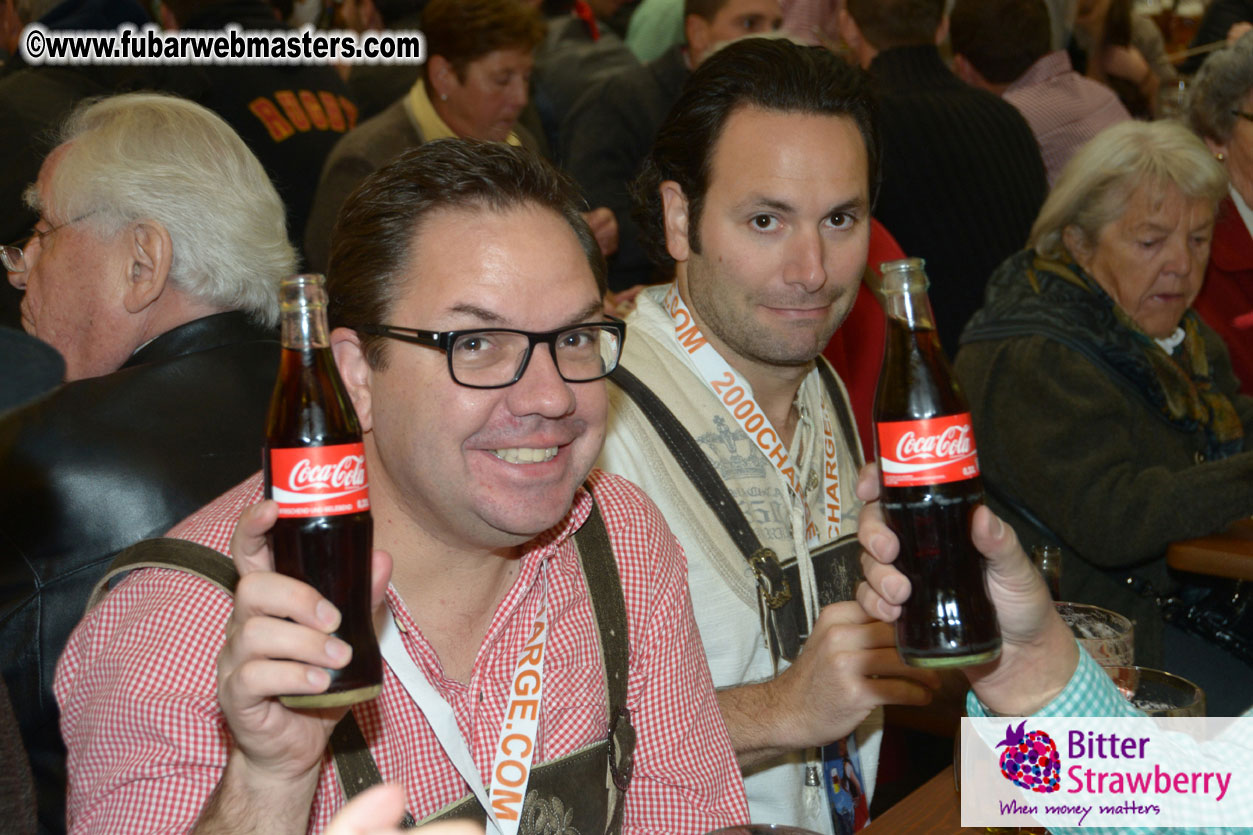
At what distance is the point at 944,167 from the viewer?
14.0 feet

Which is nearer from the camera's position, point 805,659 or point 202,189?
point 805,659

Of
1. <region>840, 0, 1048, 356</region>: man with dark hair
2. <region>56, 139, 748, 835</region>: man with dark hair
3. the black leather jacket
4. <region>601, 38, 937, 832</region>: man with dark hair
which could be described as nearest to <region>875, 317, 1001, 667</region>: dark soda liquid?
<region>56, 139, 748, 835</region>: man with dark hair

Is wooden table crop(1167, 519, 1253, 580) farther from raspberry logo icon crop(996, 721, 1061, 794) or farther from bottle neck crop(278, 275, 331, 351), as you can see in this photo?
bottle neck crop(278, 275, 331, 351)

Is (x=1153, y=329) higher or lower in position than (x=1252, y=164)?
lower

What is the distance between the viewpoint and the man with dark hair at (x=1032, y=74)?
504 centimetres

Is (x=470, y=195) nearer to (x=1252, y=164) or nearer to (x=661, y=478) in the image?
(x=661, y=478)

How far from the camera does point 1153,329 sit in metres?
3.69

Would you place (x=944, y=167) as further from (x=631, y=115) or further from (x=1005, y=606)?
(x=1005, y=606)

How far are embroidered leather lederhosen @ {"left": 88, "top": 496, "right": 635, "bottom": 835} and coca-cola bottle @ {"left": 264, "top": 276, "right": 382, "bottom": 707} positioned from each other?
0.25 metres

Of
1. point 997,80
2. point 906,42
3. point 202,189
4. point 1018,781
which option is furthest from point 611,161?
point 1018,781

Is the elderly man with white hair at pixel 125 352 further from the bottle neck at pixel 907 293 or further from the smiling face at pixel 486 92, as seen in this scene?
the smiling face at pixel 486 92

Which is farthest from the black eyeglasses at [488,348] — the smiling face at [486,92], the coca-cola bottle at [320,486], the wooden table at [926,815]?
the smiling face at [486,92]

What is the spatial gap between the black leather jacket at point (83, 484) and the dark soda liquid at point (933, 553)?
1.26 metres

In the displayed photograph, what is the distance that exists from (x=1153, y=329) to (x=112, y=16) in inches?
141
